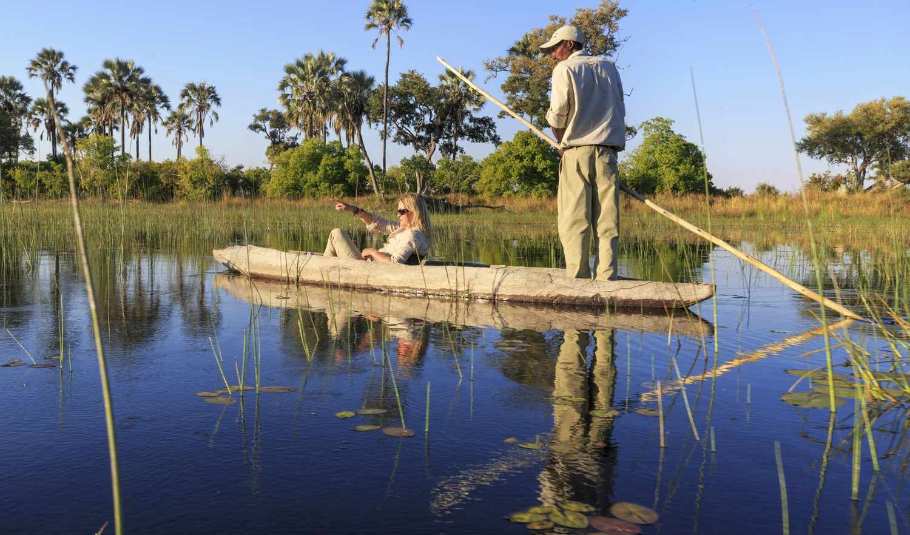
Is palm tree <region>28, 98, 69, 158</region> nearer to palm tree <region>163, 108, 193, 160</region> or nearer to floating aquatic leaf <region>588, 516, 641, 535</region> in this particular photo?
palm tree <region>163, 108, 193, 160</region>

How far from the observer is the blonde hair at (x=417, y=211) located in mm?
7359

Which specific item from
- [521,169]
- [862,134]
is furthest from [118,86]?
[862,134]

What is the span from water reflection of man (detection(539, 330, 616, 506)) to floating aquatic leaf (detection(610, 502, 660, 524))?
8cm

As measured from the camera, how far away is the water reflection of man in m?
2.54

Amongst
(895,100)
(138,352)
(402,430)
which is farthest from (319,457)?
(895,100)

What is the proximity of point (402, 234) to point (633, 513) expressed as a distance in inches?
213

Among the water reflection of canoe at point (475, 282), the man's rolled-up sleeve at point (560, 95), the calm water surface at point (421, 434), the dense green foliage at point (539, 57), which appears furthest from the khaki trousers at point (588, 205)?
the dense green foliage at point (539, 57)

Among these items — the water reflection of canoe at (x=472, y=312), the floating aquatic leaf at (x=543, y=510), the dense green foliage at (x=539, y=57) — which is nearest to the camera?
the floating aquatic leaf at (x=543, y=510)

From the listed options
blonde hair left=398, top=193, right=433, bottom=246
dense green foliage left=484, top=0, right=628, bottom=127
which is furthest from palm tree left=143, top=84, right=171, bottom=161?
blonde hair left=398, top=193, right=433, bottom=246

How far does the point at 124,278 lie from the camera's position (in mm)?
8367

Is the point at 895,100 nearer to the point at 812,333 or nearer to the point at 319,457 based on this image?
the point at 812,333

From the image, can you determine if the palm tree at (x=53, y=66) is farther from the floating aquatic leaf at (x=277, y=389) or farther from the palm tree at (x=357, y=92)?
the floating aquatic leaf at (x=277, y=389)

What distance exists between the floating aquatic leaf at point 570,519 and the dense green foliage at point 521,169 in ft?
116

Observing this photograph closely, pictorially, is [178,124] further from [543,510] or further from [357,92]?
[543,510]
